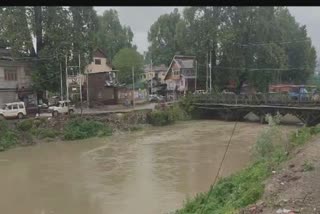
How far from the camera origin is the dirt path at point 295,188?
9.78 m

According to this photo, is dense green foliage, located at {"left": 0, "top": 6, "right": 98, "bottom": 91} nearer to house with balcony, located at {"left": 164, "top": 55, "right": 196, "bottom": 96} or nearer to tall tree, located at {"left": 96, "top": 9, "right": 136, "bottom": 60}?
house with balcony, located at {"left": 164, "top": 55, "right": 196, "bottom": 96}

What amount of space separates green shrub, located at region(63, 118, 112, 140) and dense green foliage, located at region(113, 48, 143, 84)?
24124 mm

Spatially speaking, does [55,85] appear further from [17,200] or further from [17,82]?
[17,200]

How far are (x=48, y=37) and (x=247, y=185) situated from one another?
3035cm

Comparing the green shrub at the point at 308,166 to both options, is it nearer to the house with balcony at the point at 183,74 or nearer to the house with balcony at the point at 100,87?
the house with balcony at the point at 100,87

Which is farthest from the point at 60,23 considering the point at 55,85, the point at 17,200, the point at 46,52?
the point at 17,200

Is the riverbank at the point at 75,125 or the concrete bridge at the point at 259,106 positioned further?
the concrete bridge at the point at 259,106

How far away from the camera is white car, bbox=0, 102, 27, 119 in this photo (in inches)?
1421

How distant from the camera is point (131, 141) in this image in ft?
112

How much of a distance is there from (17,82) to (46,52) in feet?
16.6

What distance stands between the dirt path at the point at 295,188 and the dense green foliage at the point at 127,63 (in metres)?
46.7

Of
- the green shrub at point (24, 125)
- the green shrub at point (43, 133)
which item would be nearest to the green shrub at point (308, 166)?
the green shrub at point (43, 133)

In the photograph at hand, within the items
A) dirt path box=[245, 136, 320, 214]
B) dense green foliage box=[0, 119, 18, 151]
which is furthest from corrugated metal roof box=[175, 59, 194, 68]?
dirt path box=[245, 136, 320, 214]

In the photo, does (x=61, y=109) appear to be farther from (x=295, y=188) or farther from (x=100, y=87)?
(x=295, y=188)
